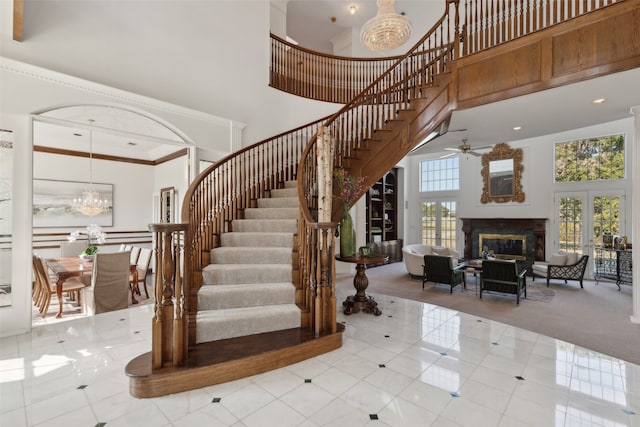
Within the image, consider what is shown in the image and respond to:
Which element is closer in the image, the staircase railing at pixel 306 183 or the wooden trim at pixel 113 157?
the staircase railing at pixel 306 183

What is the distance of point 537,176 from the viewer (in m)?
8.20

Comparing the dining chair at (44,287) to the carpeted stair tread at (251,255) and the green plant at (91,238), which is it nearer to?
the green plant at (91,238)

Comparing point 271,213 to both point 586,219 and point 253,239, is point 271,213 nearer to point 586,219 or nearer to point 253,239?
point 253,239

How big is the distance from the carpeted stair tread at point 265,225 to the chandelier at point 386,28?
143 inches

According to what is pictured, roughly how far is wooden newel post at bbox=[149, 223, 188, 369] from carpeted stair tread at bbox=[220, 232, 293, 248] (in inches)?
63.1

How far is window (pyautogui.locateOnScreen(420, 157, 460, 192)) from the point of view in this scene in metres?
9.87

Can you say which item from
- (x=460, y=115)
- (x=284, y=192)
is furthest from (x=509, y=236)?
(x=284, y=192)

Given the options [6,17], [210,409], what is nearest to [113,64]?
[6,17]

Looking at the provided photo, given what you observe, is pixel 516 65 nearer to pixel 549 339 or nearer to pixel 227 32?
pixel 549 339

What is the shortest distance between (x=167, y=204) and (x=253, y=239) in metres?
4.84

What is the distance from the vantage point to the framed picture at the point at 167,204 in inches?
298

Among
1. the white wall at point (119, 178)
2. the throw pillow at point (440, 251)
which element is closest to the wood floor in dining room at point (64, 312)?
the white wall at point (119, 178)

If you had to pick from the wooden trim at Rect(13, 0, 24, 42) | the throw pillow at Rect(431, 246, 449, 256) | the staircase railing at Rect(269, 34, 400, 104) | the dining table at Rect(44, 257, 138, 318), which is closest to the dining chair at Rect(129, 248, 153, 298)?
the dining table at Rect(44, 257, 138, 318)

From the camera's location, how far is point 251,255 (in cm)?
389
